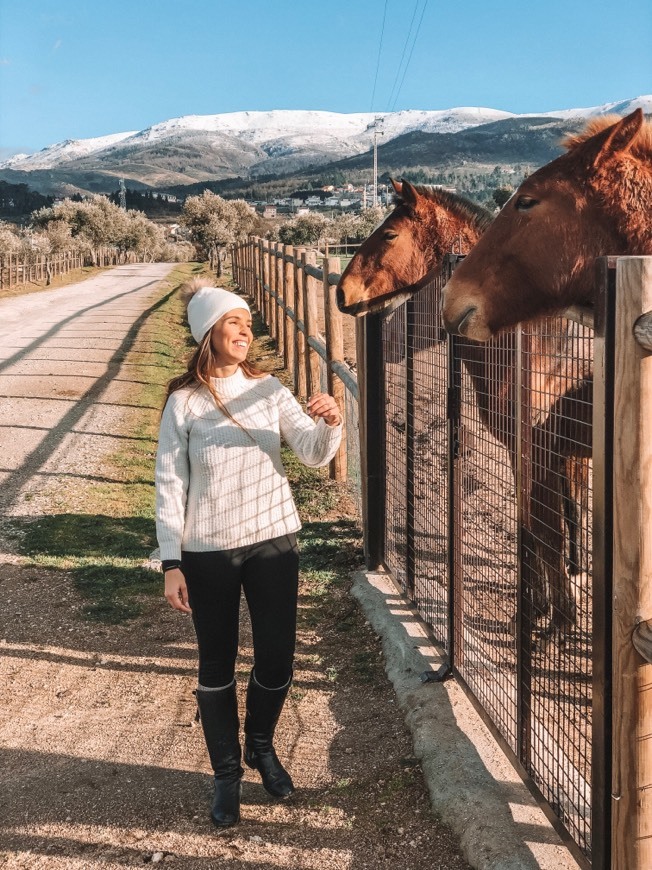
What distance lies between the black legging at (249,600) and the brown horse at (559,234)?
1058mm

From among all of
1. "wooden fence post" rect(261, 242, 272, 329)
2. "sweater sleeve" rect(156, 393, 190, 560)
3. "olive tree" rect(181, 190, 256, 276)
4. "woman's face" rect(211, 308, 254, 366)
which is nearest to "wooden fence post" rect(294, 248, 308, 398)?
"wooden fence post" rect(261, 242, 272, 329)

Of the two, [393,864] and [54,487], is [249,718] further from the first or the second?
[54,487]

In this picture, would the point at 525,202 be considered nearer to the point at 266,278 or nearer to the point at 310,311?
the point at 310,311

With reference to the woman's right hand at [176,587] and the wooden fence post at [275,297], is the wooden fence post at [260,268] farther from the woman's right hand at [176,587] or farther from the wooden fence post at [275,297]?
the woman's right hand at [176,587]

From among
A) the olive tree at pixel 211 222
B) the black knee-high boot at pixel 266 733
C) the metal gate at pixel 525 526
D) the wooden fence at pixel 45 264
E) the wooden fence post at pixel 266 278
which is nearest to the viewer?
the metal gate at pixel 525 526

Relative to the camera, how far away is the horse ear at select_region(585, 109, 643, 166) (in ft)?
9.02

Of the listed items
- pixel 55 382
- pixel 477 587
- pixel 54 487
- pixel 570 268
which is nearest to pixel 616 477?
pixel 570 268

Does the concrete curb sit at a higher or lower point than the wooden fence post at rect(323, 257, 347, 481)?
lower

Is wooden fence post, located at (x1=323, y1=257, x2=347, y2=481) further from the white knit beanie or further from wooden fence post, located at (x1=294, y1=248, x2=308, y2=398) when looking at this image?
the white knit beanie

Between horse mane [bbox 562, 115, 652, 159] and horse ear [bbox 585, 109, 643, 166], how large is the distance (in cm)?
5

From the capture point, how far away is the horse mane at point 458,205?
15.9ft

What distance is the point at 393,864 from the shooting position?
8.70 feet

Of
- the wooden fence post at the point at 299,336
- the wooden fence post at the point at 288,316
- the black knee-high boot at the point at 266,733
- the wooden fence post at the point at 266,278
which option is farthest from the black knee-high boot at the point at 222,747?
the wooden fence post at the point at 266,278

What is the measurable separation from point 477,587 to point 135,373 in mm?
9560
